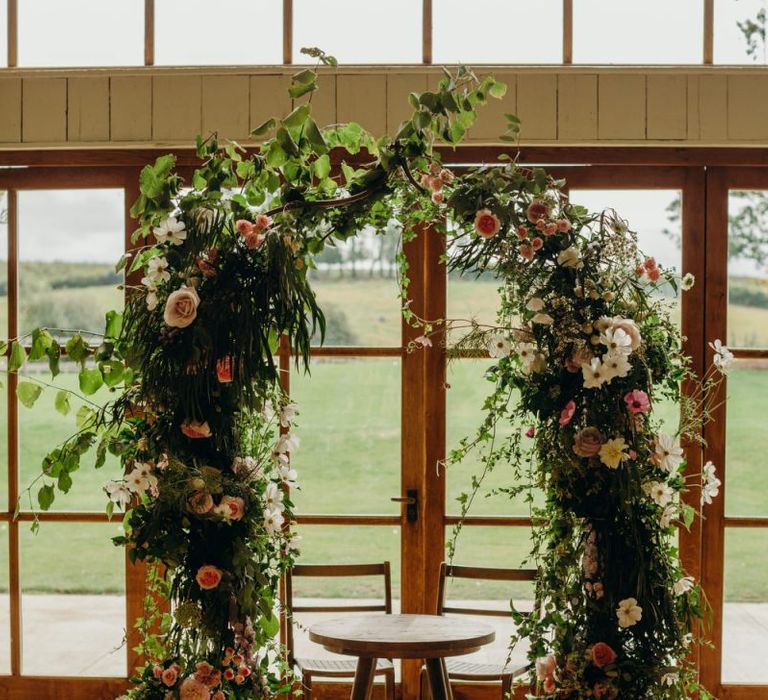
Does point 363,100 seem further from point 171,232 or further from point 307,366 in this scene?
point 307,366

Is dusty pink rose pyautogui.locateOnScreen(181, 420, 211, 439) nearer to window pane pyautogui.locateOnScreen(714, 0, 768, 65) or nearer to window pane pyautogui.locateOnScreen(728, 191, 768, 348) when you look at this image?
window pane pyautogui.locateOnScreen(728, 191, 768, 348)

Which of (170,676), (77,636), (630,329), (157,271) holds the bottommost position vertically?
(77,636)

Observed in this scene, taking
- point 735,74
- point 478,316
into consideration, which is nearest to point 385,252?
point 478,316

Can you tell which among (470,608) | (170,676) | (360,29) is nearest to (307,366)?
(170,676)

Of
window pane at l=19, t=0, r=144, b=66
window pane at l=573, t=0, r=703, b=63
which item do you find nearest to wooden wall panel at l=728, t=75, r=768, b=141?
window pane at l=573, t=0, r=703, b=63

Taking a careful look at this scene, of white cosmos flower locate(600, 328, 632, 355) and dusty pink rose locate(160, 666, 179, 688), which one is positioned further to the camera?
dusty pink rose locate(160, 666, 179, 688)

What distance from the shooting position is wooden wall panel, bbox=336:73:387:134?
3.99 meters

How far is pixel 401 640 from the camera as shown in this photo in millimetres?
3271

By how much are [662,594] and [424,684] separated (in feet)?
4.47

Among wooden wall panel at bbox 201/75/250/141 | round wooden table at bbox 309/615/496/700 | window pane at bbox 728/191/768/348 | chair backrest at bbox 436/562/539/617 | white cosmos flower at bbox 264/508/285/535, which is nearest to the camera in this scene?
white cosmos flower at bbox 264/508/285/535

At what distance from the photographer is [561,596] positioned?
290 cm

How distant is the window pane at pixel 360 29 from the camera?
4133 millimetres

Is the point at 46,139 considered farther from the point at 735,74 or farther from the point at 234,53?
the point at 735,74

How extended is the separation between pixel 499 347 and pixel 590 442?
0.40 meters
